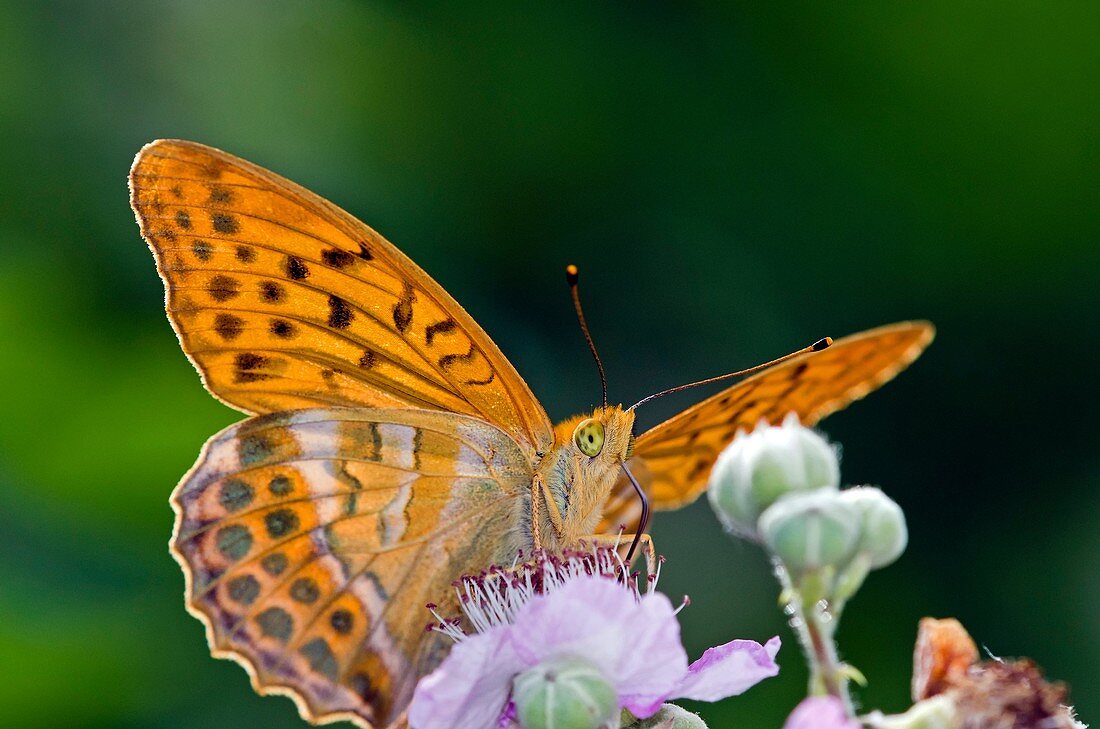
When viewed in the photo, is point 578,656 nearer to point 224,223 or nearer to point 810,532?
point 810,532

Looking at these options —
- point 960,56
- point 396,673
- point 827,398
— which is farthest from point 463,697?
point 960,56

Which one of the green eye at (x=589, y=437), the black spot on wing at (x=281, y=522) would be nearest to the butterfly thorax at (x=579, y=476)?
the green eye at (x=589, y=437)

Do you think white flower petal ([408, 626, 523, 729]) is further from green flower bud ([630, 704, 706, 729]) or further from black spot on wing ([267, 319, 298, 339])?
black spot on wing ([267, 319, 298, 339])

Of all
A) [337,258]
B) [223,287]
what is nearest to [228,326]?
[223,287]

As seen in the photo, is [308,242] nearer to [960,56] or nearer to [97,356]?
[97,356]

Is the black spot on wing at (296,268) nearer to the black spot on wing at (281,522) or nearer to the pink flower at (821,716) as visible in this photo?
the black spot on wing at (281,522)
